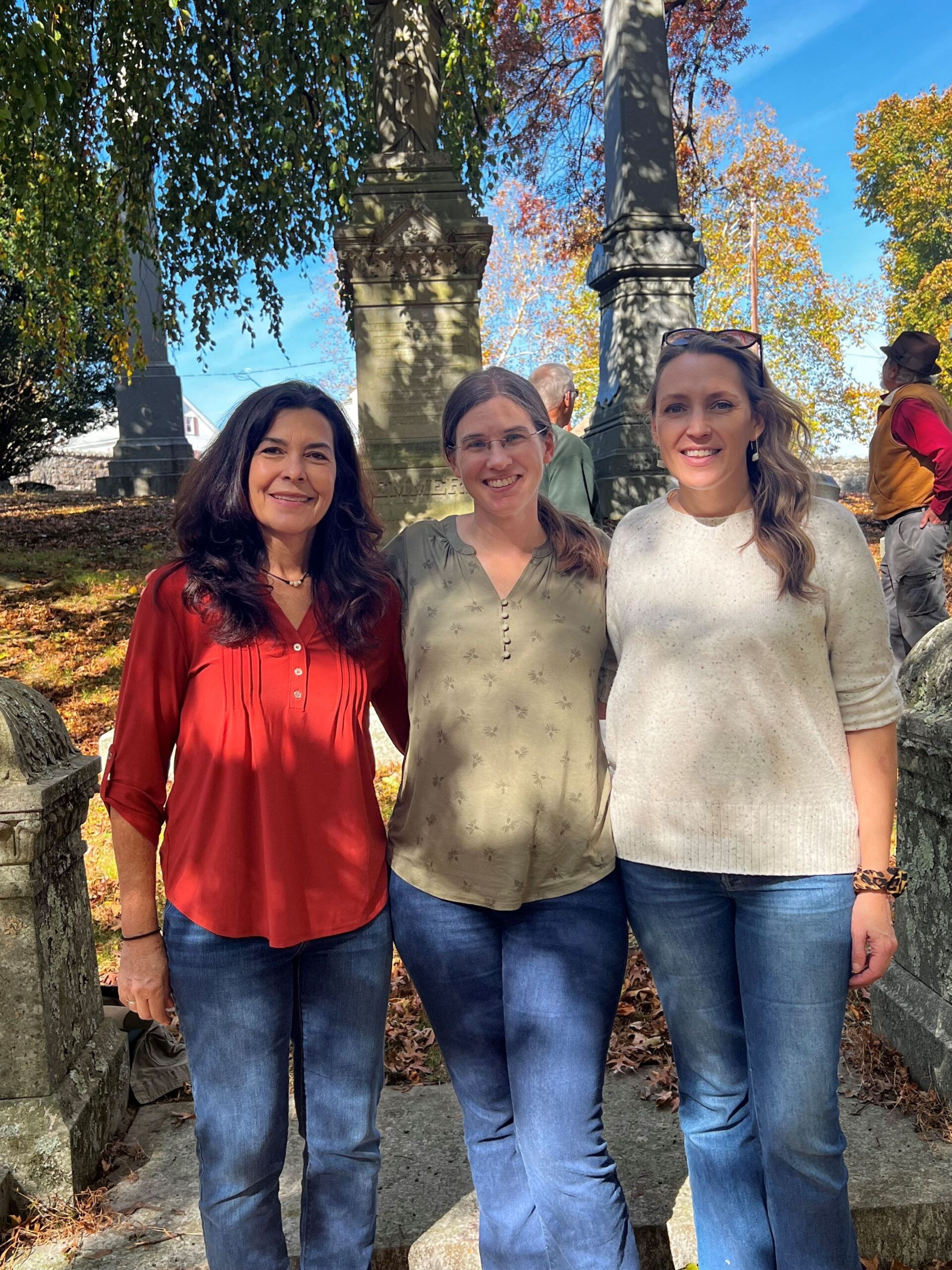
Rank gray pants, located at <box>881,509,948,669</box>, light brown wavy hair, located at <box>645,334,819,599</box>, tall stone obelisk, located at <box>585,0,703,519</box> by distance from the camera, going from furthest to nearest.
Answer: tall stone obelisk, located at <box>585,0,703,519</box>, gray pants, located at <box>881,509,948,669</box>, light brown wavy hair, located at <box>645,334,819,599</box>

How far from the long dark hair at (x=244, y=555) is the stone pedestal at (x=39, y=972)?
2.81ft

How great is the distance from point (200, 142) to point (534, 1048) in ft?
27.7

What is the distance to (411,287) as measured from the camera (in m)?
7.17

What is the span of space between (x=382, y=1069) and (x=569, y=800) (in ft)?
2.24

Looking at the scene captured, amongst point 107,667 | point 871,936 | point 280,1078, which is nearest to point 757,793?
point 871,936

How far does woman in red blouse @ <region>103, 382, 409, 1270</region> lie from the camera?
6.33 ft

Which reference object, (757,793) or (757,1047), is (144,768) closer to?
(757,793)

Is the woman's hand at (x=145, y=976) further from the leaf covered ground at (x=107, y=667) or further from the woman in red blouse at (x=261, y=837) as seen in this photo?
the leaf covered ground at (x=107, y=667)

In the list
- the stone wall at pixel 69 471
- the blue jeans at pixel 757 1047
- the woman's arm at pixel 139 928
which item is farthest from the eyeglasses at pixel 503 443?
the stone wall at pixel 69 471

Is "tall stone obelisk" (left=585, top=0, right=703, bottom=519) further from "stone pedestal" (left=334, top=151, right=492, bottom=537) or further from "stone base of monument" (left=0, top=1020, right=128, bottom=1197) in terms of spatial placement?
"stone base of monument" (left=0, top=1020, right=128, bottom=1197)

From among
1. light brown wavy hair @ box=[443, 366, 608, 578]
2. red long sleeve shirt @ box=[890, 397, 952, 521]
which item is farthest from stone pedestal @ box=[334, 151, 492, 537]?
light brown wavy hair @ box=[443, 366, 608, 578]

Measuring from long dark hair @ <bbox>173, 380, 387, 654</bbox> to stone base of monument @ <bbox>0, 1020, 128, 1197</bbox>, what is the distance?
4.83 feet

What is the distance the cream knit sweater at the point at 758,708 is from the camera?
6.26 ft

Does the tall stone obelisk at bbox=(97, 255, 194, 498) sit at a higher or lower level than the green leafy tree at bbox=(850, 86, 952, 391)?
lower
